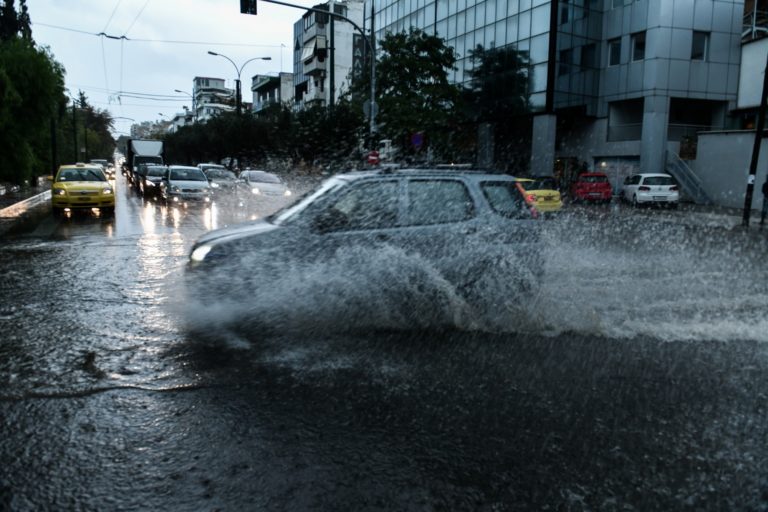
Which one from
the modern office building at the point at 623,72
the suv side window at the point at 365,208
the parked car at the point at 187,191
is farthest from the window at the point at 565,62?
the suv side window at the point at 365,208

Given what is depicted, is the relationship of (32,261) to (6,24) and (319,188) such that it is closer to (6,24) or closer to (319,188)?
(319,188)

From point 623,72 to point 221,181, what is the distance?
71.4 feet

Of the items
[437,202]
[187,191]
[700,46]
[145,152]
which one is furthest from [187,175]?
[700,46]

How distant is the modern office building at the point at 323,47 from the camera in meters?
66.9

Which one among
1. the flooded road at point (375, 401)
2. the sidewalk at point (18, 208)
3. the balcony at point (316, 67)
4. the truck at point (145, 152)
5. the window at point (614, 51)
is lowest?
the flooded road at point (375, 401)

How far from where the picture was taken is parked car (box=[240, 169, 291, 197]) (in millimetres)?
22672

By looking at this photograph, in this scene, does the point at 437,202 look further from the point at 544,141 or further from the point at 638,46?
the point at 638,46

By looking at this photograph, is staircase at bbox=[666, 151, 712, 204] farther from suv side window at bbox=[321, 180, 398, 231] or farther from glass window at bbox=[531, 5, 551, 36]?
suv side window at bbox=[321, 180, 398, 231]

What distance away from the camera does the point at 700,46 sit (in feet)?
104

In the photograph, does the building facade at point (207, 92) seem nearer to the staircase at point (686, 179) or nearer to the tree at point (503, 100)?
the tree at point (503, 100)

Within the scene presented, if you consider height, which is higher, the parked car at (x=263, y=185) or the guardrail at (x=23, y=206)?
the parked car at (x=263, y=185)

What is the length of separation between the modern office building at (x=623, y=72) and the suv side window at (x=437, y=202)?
93.7 ft

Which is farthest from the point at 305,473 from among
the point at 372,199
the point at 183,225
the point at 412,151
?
the point at 412,151

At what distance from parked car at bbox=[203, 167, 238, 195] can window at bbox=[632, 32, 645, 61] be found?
21639 millimetres
